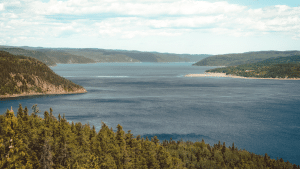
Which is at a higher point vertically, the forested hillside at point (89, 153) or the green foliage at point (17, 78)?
the green foliage at point (17, 78)

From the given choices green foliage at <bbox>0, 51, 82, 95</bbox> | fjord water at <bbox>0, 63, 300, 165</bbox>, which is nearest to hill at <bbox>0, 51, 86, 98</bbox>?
green foliage at <bbox>0, 51, 82, 95</bbox>

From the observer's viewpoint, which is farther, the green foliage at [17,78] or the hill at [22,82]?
the green foliage at [17,78]

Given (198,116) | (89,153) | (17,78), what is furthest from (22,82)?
(89,153)

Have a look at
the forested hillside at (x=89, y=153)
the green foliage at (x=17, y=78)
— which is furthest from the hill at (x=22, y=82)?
the forested hillside at (x=89, y=153)

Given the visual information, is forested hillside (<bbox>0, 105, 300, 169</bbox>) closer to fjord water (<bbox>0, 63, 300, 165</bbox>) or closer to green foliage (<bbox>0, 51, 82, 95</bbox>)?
fjord water (<bbox>0, 63, 300, 165</bbox>)

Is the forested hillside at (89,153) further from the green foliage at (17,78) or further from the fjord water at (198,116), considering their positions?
the green foliage at (17,78)

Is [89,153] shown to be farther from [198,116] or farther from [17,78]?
[17,78]

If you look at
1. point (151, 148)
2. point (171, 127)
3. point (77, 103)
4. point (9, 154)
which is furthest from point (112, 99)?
point (9, 154)

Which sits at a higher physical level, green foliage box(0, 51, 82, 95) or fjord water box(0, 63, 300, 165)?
green foliage box(0, 51, 82, 95)

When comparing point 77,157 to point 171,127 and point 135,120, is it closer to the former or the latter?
point 171,127
